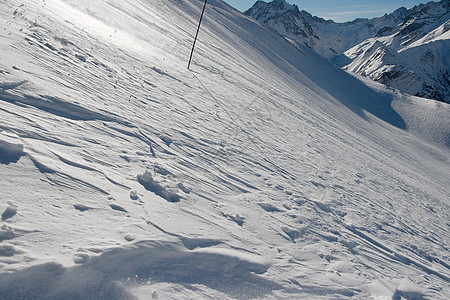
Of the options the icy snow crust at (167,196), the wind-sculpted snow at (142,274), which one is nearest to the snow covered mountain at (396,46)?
the icy snow crust at (167,196)

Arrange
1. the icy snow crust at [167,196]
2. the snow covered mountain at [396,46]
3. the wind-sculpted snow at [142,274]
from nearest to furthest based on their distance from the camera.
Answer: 1. the wind-sculpted snow at [142,274]
2. the icy snow crust at [167,196]
3. the snow covered mountain at [396,46]

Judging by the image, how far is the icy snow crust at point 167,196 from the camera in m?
2.19

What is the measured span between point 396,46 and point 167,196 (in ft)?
566

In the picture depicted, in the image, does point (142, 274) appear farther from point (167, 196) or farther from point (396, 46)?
point (396, 46)

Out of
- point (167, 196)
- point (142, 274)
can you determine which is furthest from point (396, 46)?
point (142, 274)

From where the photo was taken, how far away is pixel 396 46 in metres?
142

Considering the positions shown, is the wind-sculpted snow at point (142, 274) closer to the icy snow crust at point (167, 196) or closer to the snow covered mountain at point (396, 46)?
the icy snow crust at point (167, 196)

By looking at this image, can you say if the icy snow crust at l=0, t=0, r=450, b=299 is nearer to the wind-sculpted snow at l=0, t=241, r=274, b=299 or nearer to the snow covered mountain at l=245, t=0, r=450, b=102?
the wind-sculpted snow at l=0, t=241, r=274, b=299

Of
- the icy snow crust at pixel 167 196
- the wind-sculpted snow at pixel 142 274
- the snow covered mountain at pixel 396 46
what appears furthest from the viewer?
the snow covered mountain at pixel 396 46

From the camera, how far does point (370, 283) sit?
339 centimetres

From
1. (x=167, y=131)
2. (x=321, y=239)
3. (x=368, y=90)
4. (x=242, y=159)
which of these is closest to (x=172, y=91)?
(x=167, y=131)

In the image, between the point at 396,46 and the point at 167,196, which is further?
the point at 396,46

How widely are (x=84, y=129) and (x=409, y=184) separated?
1030cm

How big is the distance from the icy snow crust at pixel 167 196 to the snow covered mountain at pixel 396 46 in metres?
37.6
